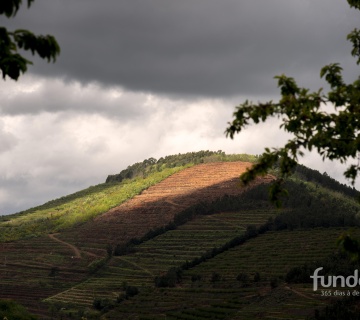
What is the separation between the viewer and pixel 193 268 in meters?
85.6

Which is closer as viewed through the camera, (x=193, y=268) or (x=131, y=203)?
(x=193, y=268)

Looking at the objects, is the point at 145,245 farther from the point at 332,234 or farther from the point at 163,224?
the point at 332,234

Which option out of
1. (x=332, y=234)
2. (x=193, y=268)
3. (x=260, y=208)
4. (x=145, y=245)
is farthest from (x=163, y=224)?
(x=332, y=234)

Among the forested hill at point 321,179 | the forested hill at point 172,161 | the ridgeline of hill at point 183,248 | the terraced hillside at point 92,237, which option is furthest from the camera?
the forested hill at point 172,161

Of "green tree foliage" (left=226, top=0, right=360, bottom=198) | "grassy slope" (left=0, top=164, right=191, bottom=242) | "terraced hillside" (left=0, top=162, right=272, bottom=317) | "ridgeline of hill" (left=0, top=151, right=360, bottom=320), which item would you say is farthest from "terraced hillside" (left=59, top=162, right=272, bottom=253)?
"green tree foliage" (left=226, top=0, right=360, bottom=198)

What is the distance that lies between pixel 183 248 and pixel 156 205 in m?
22.6

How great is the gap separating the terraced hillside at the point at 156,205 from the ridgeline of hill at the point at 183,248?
26 centimetres

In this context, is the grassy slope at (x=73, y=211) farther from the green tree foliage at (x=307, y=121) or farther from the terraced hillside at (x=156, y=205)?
the green tree foliage at (x=307, y=121)

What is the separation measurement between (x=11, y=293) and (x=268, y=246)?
104 ft

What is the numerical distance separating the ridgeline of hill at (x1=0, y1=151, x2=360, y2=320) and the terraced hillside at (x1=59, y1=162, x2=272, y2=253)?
0.84 ft

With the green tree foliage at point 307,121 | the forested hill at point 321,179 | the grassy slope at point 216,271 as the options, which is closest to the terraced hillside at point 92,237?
the grassy slope at point 216,271

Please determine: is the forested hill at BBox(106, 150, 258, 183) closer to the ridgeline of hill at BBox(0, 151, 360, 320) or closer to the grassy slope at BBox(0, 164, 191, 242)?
the ridgeline of hill at BBox(0, 151, 360, 320)

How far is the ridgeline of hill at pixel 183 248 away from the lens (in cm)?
6975

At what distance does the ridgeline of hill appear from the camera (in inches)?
2746
